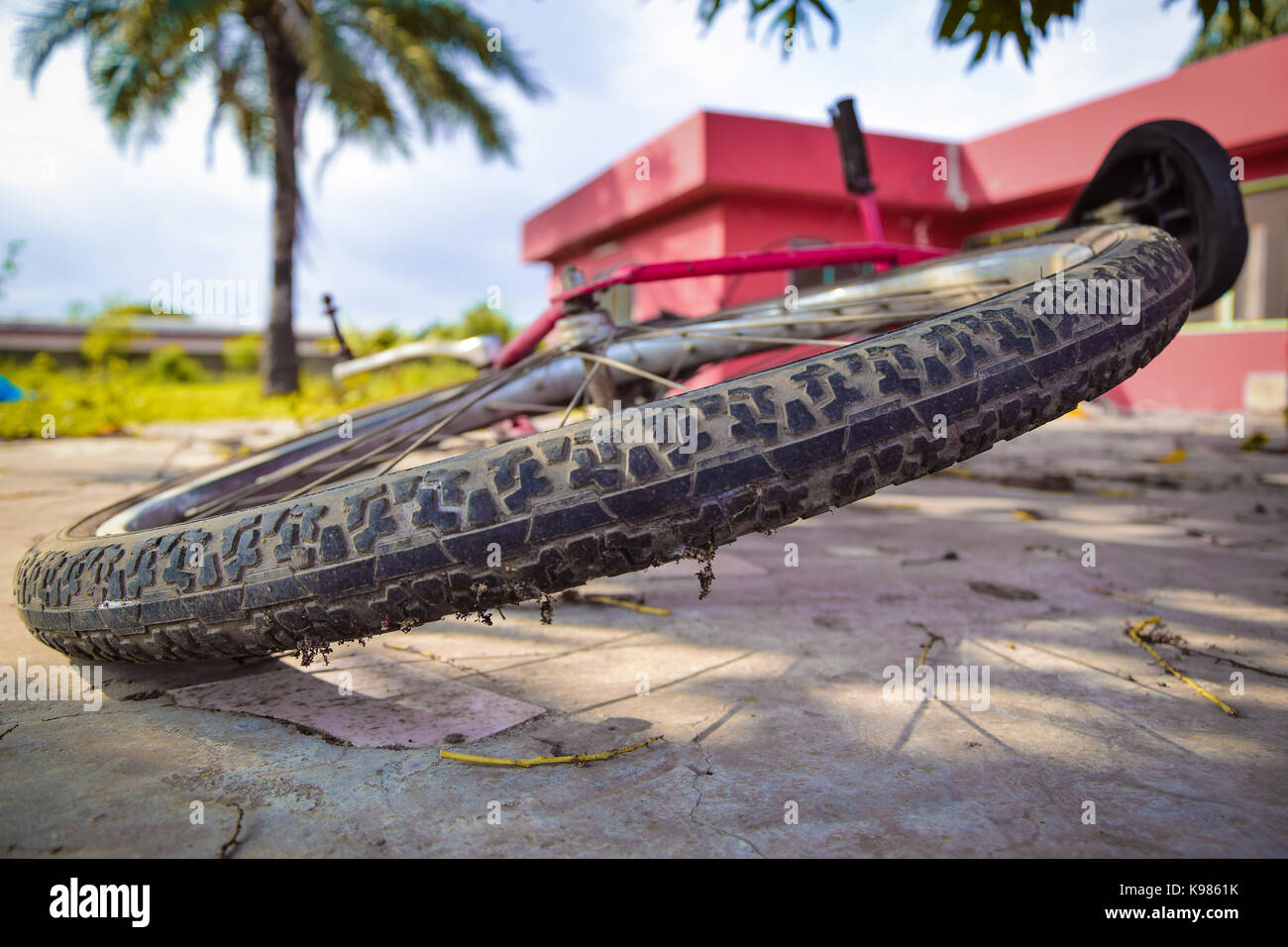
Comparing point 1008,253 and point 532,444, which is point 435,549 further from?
point 1008,253

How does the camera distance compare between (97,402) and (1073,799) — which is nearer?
(1073,799)

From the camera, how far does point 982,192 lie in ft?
28.3

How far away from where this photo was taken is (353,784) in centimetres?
98

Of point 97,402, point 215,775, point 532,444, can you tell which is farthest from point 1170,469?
point 97,402

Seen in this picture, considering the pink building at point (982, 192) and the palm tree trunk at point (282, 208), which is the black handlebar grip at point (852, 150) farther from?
the palm tree trunk at point (282, 208)

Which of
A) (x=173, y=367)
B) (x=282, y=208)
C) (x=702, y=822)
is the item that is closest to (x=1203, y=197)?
(x=702, y=822)

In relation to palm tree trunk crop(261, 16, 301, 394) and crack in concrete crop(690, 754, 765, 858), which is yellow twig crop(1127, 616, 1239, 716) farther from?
palm tree trunk crop(261, 16, 301, 394)

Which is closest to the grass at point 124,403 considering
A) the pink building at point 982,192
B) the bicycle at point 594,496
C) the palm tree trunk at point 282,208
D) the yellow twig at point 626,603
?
the palm tree trunk at point 282,208

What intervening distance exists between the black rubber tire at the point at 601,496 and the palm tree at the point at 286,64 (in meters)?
8.92

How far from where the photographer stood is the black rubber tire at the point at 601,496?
3.26 feet

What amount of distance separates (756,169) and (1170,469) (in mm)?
4808

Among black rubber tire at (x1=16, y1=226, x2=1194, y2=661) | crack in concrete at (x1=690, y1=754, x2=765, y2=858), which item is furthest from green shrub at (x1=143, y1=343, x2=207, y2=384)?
crack in concrete at (x1=690, y1=754, x2=765, y2=858)

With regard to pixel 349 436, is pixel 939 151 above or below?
above

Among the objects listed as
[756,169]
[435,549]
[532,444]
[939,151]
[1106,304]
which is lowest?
[435,549]
